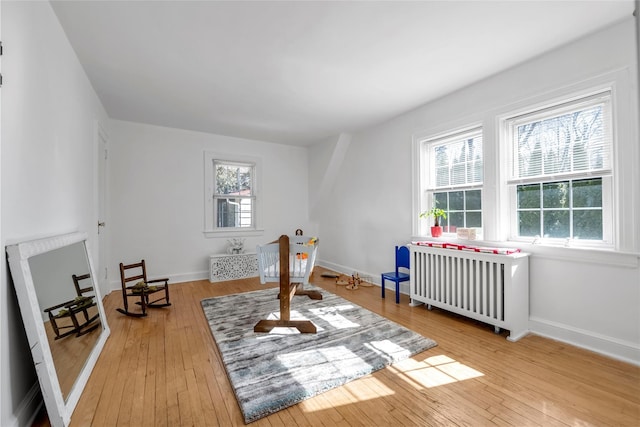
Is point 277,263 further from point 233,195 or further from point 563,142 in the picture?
point 563,142

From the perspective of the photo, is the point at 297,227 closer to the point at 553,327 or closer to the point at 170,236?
the point at 170,236

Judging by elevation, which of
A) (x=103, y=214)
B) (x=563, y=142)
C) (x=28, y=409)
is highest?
(x=563, y=142)

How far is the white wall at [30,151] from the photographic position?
1312 mm

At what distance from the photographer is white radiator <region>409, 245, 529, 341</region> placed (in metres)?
2.40

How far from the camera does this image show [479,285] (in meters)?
2.62

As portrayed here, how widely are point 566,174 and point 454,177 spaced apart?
3.58 feet

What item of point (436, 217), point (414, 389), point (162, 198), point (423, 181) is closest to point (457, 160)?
point (423, 181)

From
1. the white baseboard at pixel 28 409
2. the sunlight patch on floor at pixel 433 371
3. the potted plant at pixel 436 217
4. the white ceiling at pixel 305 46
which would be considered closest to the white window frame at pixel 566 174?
the white ceiling at pixel 305 46

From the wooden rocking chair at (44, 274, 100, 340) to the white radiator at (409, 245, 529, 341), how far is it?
325 centimetres

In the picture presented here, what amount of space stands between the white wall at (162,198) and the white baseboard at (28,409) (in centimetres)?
280

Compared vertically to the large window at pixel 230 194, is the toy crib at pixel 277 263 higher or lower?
lower

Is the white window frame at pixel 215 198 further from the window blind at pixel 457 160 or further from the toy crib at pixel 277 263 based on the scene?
the window blind at pixel 457 160

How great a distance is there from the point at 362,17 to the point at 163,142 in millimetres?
3820

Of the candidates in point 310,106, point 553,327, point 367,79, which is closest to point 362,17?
point 367,79
